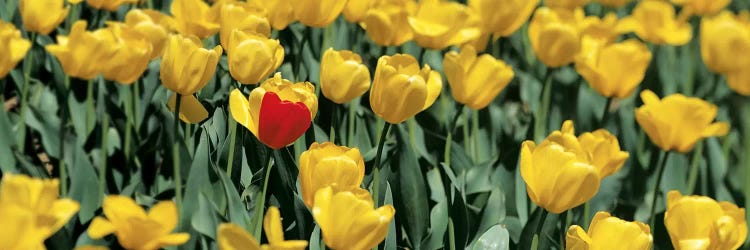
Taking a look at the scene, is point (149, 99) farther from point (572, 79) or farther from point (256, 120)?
point (572, 79)

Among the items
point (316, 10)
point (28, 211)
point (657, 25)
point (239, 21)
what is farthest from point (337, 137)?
point (657, 25)

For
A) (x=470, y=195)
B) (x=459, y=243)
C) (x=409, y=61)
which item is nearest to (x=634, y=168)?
(x=470, y=195)

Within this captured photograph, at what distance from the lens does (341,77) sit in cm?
219

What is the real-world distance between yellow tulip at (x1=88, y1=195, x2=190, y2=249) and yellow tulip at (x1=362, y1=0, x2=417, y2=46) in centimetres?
127

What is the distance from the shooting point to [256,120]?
1965 millimetres

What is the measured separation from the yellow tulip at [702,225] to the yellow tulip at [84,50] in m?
1.12

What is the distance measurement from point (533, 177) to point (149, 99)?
1.25 m

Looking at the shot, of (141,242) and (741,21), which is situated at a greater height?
(141,242)

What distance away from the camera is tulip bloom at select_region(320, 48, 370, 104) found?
2.18m

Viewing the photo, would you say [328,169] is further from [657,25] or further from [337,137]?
[657,25]

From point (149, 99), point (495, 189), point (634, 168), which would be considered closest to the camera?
point (495, 189)

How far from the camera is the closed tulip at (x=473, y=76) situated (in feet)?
A: 8.29

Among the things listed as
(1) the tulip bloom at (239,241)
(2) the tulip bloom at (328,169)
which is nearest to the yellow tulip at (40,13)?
(2) the tulip bloom at (328,169)

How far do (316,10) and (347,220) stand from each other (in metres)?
1.02
